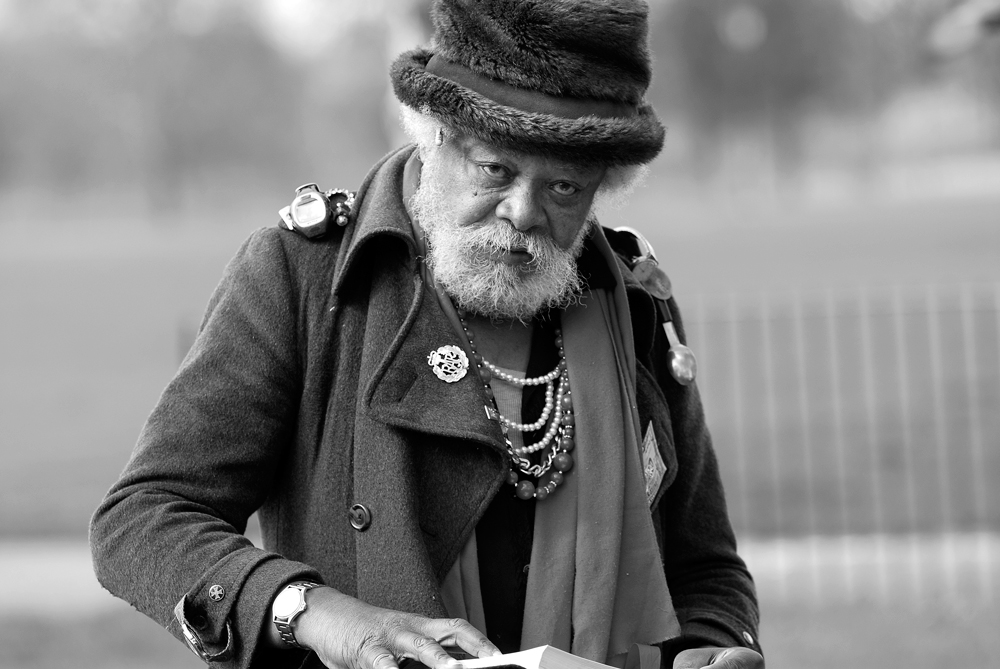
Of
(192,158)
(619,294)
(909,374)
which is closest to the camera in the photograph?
(619,294)

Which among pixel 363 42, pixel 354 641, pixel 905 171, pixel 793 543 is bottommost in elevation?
pixel 793 543

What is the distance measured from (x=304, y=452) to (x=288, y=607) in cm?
32

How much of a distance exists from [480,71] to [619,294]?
507mm

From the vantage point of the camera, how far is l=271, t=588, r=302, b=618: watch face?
1.81 m

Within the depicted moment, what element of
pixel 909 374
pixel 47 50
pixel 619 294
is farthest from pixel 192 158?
pixel 619 294

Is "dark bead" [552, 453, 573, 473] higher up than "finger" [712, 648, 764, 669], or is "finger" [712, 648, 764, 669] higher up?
"dark bead" [552, 453, 573, 473]

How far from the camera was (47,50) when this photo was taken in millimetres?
26266

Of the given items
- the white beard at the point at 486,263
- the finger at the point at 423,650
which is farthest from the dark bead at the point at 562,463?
the finger at the point at 423,650

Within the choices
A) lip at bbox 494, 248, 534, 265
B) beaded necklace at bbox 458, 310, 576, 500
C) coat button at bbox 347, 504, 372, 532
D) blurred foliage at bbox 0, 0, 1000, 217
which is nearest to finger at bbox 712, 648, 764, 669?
beaded necklace at bbox 458, 310, 576, 500

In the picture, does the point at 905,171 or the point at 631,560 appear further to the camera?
the point at 905,171

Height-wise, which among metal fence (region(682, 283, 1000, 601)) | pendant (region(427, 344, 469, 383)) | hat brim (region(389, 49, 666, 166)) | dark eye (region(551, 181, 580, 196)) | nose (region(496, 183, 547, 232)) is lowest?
metal fence (region(682, 283, 1000, 601))

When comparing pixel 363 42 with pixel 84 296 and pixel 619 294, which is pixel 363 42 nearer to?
pixel 84 296

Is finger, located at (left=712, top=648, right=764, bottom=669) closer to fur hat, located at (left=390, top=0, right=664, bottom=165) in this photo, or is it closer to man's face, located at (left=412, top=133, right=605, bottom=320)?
man's face, located at (left=412, top=133, right=605, bottom=320)

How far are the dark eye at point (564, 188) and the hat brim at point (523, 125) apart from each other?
7 centimetres
